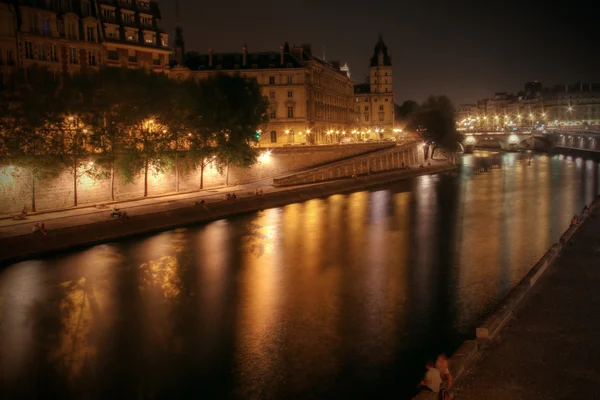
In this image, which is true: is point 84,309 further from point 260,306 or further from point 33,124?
point 33,124

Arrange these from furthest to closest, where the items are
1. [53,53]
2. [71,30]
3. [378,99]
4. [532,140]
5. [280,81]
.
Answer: [532,140]
[378,99]
[280,81]
[71,30]
[53,53]

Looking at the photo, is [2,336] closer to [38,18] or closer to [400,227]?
[400,227]

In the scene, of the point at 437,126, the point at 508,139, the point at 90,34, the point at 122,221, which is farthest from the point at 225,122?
the point at 508,139

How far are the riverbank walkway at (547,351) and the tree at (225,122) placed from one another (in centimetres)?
2585

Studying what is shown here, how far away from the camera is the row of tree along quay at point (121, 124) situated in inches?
1063

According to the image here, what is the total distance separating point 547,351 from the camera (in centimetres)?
1031

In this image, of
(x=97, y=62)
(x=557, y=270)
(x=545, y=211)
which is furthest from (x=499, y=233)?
(x=97, y=62)

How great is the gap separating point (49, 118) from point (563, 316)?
24.0 m

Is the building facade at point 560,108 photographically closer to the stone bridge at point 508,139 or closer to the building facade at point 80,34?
the stone bridge at point 508,139

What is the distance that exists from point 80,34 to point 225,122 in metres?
11.1

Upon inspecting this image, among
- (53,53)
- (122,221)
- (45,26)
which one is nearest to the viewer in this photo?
(122,221)

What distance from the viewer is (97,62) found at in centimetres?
3912

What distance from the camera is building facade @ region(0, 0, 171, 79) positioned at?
3369cm

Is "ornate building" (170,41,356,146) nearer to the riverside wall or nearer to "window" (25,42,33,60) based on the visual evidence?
the riverside wall
